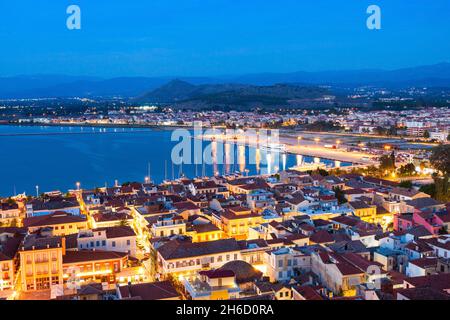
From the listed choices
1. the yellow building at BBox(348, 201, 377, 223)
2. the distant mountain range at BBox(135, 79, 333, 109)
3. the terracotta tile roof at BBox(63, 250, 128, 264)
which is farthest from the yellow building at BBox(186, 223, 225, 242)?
the distant mountain range at BBox(135, 79, 333, 109)

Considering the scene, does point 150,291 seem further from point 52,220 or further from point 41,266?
point 52,220

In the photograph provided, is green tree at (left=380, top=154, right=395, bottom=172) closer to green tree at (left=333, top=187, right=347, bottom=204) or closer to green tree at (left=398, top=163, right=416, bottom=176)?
green tree at (left=398, top=163, right=416, bottom=176)

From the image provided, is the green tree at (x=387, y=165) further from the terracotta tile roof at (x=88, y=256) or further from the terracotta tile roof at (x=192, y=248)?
the terracotta tile roof at (x=88, y=256)

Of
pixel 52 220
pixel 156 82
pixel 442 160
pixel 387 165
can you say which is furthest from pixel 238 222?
pixel 156 82

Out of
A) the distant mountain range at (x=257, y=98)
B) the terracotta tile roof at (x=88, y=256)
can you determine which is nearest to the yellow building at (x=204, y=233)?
the terracotta tile roof at (x=88, y=256)

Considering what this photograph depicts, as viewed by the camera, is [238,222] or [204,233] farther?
[238,222]

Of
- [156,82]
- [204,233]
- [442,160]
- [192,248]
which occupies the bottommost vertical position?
[204,233]
